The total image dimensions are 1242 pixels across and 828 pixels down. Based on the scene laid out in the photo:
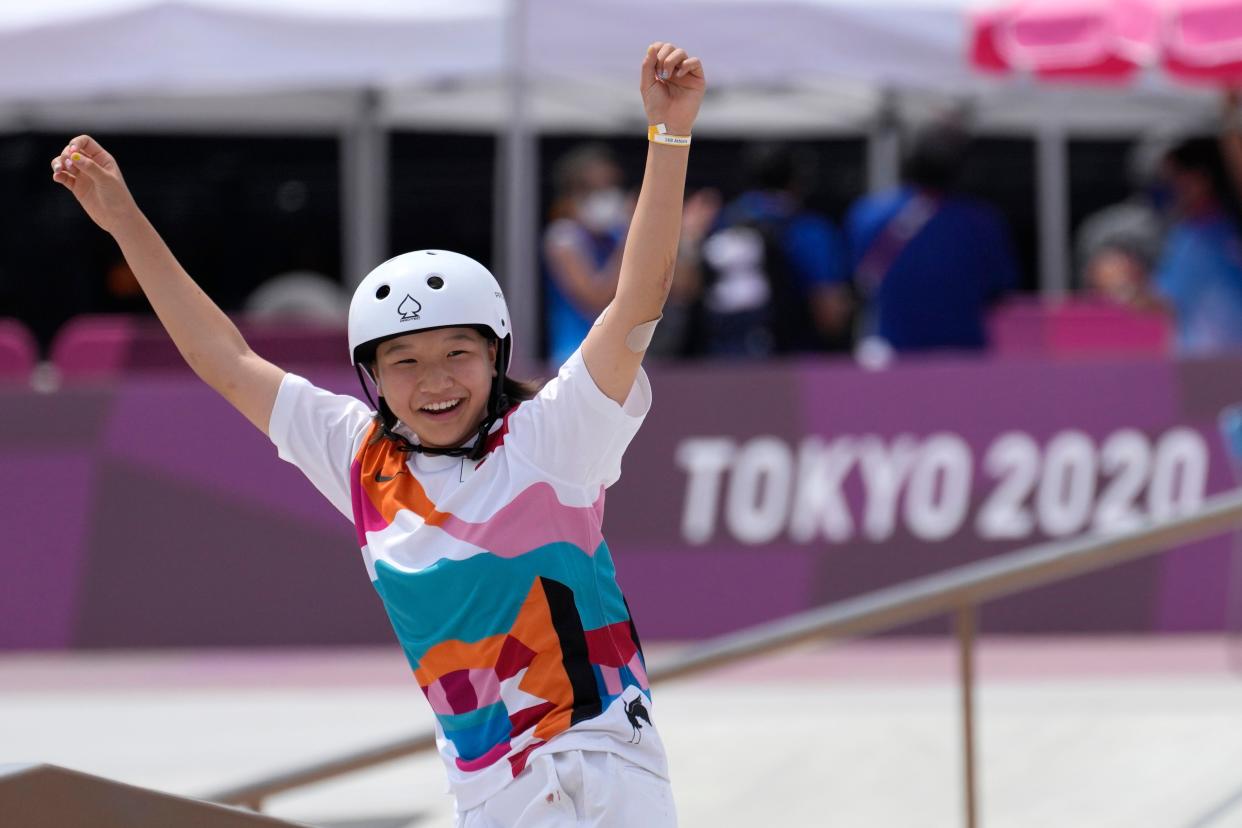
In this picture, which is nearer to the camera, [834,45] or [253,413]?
[253,413]

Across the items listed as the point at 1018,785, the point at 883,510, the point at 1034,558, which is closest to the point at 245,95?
the point at 883,510

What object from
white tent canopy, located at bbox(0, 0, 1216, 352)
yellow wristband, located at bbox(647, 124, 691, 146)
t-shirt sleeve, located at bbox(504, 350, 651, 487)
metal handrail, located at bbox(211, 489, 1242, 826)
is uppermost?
white tent canopy, located at bbox(0, 0, 1216, 352)

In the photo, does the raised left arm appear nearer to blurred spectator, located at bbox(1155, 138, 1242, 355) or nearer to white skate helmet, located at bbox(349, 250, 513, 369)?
white skate helmet, located at bbox(349, 250, 513, 369)

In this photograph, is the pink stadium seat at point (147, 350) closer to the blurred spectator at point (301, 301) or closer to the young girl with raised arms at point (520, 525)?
the blurred spectator at point (301, 301)

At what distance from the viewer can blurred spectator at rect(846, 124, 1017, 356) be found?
33.0 ft

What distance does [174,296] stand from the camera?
3678mm

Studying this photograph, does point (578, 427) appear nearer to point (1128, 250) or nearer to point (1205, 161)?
point (1205, 161)

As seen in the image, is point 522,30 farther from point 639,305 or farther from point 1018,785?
point 639,305

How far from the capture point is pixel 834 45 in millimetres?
11008

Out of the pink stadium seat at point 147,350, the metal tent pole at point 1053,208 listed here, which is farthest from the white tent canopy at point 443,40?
the metal tent pole at point 1053,208

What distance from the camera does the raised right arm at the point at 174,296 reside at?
3654 mm

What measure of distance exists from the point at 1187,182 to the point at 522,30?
3565 millimetres

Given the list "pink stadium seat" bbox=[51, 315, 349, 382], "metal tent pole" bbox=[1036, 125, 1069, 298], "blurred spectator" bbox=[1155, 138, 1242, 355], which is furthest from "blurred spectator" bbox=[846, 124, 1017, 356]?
"metal tent pole" bbox=[1036, 125, 1069, 298]

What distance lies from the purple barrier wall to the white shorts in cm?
643
